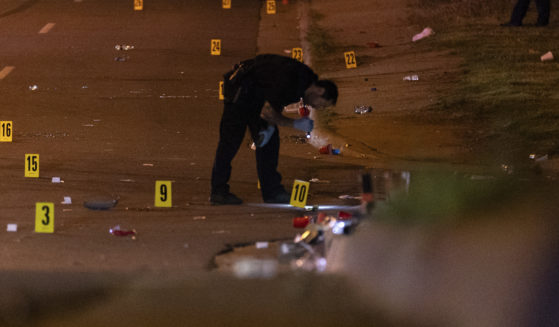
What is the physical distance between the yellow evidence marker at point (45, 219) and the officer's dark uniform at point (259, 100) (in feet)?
5.49

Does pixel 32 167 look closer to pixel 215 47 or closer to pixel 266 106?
pixel 266 106

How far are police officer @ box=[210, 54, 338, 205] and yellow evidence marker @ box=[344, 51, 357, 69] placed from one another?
750 centimetres

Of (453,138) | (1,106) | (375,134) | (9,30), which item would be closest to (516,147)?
(453,138)

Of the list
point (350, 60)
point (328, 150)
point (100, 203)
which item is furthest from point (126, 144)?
point (350, 60)

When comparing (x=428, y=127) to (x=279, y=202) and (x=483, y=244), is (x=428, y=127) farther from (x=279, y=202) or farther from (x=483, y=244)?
(x=483, y=244)

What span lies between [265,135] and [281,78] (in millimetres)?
662

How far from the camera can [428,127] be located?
12922 mm

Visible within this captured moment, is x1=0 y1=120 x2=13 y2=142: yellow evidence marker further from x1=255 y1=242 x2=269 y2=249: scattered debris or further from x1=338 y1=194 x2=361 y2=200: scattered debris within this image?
x1=255 y1=242 x2=269 y2=249: scattered debris

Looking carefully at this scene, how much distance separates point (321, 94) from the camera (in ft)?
28.8

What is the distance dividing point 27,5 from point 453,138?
14.8 metres

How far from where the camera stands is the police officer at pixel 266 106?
29.0 ft

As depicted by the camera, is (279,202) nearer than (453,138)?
Yes

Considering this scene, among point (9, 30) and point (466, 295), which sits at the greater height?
point (9, 30)

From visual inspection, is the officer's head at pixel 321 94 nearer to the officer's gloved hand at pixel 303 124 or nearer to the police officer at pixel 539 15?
the officer's gloved hand at pixel 303 124
